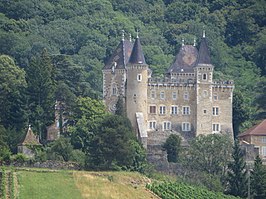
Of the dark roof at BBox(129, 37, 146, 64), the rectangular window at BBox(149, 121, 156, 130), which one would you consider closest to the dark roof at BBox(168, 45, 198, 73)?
the rectangular window at BBox(149, 121, 156, 130)

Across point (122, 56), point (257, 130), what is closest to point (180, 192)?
point (257, 130)

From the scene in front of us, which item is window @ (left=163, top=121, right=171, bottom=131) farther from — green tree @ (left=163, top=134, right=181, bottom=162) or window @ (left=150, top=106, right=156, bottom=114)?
green tree @ (left=163, top=134, right=181, bottom=162)

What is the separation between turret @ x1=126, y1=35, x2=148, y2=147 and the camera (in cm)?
12381

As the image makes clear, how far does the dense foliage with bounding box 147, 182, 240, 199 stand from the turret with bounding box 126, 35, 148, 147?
29.4ft

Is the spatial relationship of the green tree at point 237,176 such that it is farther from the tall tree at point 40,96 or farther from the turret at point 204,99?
the tall tree at point 40,96

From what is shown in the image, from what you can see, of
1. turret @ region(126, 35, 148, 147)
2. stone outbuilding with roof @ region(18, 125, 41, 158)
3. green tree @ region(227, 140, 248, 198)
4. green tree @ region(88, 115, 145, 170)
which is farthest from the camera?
turret @ region(126, 35, 148, 147)

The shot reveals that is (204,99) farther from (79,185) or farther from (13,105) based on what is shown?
(79,185)

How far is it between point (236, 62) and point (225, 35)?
8582 mm

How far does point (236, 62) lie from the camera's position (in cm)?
16712

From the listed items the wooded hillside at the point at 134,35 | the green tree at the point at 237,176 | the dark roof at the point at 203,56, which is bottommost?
the green tree at the point at 237,176

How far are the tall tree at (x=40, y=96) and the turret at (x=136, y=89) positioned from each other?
239 inches

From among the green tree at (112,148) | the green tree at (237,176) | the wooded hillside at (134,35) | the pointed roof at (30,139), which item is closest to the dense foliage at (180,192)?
the green tree at (237,176)

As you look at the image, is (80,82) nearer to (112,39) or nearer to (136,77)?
(136,77)

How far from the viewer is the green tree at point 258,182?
119 metres
